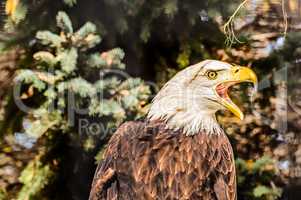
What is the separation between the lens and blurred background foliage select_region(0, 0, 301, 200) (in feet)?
6.11

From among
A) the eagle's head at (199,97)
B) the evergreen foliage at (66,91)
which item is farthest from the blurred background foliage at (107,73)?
the eagle's head at (199,97)

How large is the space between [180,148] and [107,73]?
1.37 feet

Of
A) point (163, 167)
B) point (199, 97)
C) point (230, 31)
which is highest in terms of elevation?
point (230, 31)

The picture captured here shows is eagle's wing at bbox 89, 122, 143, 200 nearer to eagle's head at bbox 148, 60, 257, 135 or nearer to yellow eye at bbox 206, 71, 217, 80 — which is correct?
eagle's head at bbox 148, 60, 257, 135

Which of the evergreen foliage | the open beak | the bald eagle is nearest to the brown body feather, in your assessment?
the bald eagle

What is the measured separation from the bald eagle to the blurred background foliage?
0.89ft

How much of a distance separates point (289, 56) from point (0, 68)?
93 centimetres

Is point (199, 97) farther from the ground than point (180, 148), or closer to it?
farther from the ground

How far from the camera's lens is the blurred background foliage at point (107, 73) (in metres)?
1.86

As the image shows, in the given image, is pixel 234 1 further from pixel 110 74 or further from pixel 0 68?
pixel 0 68

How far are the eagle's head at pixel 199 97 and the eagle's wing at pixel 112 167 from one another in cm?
10

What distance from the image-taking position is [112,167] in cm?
153

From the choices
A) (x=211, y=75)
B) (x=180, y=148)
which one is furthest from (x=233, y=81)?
(x=180, y=148)

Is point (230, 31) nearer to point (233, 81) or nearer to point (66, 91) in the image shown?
point (233, 81)
